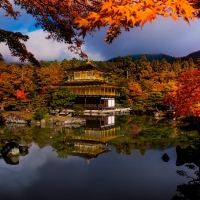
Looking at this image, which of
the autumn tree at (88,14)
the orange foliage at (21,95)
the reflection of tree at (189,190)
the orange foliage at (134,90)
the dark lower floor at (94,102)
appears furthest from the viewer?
the orange foliage at (134,90)

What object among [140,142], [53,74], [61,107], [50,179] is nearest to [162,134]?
[140,142]

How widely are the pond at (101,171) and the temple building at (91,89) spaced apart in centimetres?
1812

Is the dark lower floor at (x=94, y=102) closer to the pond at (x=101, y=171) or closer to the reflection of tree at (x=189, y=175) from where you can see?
the pond at (x=101, y=171)

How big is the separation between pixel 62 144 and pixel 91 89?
20.1 meters

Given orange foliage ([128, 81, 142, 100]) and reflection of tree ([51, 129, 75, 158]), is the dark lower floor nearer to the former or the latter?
orange foliage ([128, 81, 142, 100])

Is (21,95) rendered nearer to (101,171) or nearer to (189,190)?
(101,171)

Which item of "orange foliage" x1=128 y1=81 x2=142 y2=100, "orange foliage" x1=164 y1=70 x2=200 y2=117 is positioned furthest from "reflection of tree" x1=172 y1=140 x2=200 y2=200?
"orange foliage" x1=128 y1=81 x2=142 y2=100

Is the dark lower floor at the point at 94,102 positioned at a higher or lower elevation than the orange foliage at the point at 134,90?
lower

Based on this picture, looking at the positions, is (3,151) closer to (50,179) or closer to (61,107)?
(50,179)

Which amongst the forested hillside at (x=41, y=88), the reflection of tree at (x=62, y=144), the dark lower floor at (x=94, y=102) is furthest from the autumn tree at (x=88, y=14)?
the dark lower floor at (x=94, y=102)

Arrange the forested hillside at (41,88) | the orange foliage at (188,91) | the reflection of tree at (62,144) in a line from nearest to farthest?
1. the orange foliage at (188,91)
2. the reflection of tree at (62,144)
3. the forested hillside at (41,88)

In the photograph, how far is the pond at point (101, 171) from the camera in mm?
6543

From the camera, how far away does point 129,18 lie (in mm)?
2121

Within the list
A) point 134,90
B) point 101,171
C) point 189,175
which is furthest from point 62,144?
point 134,90
